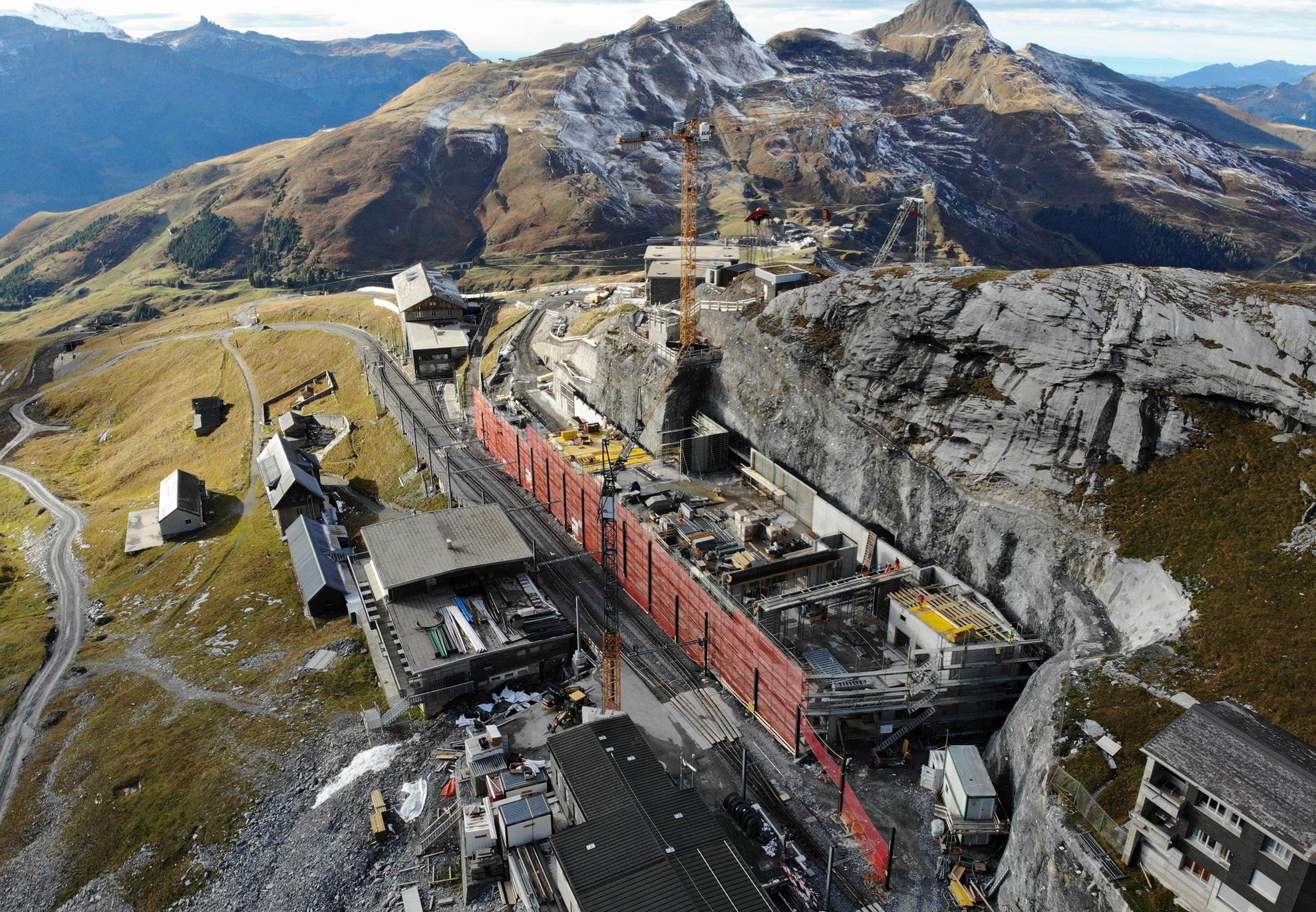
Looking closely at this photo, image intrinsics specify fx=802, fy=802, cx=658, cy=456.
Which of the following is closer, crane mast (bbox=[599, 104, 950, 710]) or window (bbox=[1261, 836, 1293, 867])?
window (bbox=[1261, 836, 1293, 867])

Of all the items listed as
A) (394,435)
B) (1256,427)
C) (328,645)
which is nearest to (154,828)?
(328,645)

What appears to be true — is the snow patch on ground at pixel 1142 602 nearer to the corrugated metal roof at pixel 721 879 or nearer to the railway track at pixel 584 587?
the railway track at pixel 584 587

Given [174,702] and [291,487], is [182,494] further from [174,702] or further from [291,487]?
[174,702]

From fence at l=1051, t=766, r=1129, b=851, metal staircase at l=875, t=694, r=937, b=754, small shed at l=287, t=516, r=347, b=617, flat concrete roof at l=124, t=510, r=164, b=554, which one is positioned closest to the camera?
fence at l=1051, t=766, r=1129, b=851

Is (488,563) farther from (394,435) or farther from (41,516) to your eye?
(41,516)

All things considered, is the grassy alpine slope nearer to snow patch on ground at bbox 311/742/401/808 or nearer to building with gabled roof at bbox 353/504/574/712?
building with gabled roof at bbox 353/504/574/712

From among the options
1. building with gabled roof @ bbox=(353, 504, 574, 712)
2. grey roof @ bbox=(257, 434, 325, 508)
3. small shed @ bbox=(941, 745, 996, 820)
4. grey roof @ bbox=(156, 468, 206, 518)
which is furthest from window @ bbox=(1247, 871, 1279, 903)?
grey roof @ bbox=(156, 468, 206, 518)

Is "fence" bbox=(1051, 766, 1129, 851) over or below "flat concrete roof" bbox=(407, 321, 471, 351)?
below

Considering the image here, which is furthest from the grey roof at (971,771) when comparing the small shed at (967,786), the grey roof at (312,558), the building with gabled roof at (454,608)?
the grey roof at (312,558)
